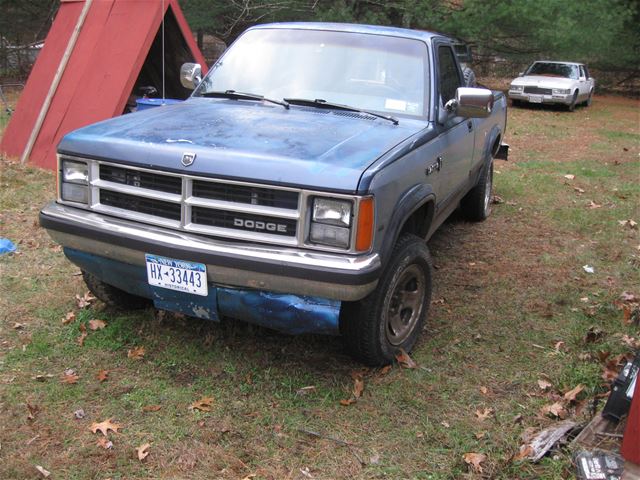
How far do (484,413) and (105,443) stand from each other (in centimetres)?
191

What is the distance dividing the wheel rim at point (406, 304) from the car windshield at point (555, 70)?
1661cm

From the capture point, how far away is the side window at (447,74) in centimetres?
432

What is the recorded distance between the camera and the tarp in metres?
7.66

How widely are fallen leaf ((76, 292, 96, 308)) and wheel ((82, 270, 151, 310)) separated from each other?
0.77 ft

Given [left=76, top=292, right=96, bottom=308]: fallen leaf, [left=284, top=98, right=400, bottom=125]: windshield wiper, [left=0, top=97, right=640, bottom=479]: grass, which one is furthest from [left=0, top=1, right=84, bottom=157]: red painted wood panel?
[left=284, top=98, right=400, bottom=125]: windshield wiper

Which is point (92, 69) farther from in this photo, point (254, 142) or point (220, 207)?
point (220, 207)

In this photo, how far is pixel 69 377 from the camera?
3.41 metres

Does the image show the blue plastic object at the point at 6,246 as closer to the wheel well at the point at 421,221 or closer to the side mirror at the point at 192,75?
the side mirror at the point at 192,75

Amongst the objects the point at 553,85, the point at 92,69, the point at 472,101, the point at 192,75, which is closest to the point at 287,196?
the point at 472,101

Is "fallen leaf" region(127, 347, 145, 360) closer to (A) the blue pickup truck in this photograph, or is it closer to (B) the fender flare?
(A) the blue pickup truck

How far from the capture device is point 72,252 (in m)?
3.50

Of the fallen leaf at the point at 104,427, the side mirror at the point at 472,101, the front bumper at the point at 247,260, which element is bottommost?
the fallen leaf at the point at 104,427

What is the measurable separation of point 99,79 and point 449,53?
4901mm

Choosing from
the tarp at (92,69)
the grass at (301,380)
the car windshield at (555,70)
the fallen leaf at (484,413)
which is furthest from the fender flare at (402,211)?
the car windshield at (555,70)
